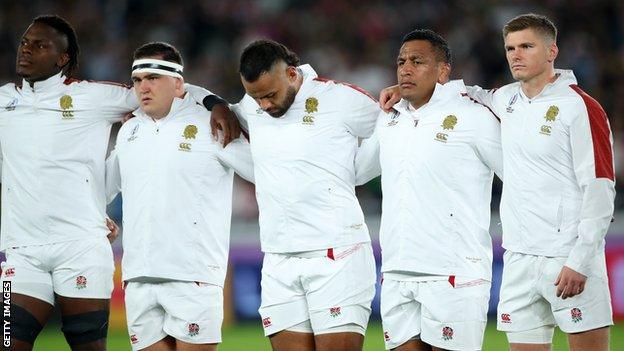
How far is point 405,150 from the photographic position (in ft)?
22.1

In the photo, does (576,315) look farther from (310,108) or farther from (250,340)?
(250,340)

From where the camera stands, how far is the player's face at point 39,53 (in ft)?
25.0

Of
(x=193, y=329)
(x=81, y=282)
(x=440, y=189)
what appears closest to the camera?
(x=440, y=189)

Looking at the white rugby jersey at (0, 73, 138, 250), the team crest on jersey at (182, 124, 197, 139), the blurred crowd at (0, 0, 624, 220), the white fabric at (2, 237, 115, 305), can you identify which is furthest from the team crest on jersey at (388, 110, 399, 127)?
the blurred crowd at (0, 0, 624, 220)

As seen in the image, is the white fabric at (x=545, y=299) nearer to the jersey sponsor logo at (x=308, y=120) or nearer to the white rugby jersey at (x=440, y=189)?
the white rugby jersey at (x=440, y=189)

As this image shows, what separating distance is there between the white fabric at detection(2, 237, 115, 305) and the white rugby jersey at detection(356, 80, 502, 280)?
1948mm

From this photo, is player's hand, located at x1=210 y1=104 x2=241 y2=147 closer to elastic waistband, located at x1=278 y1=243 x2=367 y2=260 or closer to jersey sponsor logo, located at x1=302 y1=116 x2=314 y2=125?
jersey sponsor logo, located at x1=302 y1=116 x2=314 y2=125

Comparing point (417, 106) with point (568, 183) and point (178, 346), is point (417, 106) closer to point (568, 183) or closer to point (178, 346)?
point (568, 183)

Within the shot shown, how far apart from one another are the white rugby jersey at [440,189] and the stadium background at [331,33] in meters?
7.87

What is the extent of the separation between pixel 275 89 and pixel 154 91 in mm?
873

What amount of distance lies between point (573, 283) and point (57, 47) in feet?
11.9

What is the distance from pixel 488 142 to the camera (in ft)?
22.4

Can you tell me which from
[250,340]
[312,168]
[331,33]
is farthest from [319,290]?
[331,33]

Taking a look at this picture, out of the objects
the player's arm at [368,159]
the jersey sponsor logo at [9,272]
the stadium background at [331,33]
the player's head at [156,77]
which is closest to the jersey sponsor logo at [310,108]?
the player's arm at [368,159]
